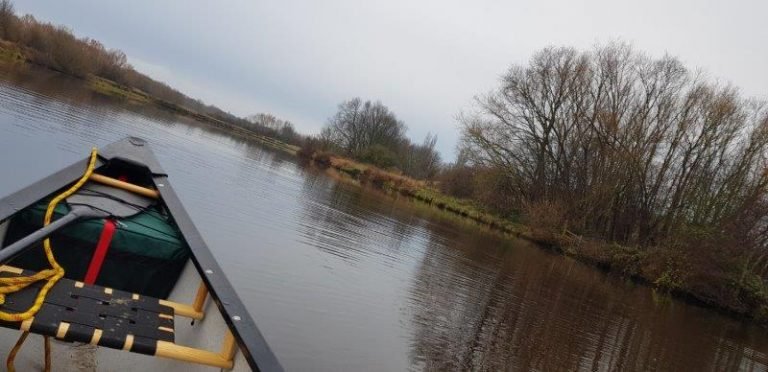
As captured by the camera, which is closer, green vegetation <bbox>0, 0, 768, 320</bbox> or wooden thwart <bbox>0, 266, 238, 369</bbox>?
wooden thwart <bbox>0, 266, 238, 369</bbox>

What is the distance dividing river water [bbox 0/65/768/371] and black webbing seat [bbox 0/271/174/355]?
336 centimetres

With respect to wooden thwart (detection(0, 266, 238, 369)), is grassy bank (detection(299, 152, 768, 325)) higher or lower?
higher

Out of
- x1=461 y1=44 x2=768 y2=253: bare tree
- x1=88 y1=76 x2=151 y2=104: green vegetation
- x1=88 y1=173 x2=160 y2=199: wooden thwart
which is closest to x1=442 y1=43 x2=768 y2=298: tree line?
x1=461 y1=44 x2=768 y2=253: bare tree

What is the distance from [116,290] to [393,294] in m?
7.76

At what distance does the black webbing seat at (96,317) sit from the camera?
2283 mm

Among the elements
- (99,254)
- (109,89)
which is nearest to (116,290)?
(99,254)

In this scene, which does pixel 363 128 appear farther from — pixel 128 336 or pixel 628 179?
pixel 128 336

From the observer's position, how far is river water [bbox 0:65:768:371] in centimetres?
754

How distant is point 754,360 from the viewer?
13.4 metres

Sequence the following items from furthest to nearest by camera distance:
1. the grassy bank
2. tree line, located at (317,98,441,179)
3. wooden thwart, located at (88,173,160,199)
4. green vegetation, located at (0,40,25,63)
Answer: tree line, located at (317,98,441,179) → green vegetation, located at (0,40,25,63) → the grassy bank → wooden thwart, located at (88,173,160,199)

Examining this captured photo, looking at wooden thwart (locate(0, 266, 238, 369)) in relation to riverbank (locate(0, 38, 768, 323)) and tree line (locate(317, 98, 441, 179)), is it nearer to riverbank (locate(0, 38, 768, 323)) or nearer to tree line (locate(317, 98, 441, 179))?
riverbank (locate(0, 38, 768, 323))

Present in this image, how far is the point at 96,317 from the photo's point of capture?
248 cm

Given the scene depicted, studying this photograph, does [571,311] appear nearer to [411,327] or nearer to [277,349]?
[411,327]

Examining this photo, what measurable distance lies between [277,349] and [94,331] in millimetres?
4077
